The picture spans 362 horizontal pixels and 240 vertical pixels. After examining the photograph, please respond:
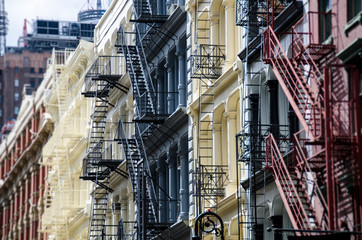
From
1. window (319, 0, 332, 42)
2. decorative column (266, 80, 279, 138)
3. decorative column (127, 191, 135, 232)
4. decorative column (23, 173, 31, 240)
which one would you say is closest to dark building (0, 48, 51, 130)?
decorative column (23, 173, 31, 240)

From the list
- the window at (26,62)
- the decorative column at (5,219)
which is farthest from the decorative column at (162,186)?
the window at (26,62)

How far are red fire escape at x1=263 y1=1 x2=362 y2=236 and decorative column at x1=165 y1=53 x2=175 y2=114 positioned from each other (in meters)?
14.5

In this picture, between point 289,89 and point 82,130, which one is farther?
point 82,130

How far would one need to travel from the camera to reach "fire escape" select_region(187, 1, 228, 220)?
35250 mm

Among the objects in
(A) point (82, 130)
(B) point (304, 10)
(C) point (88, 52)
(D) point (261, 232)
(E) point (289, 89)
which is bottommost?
(D) point (261, 232)

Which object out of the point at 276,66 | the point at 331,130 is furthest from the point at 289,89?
the point at 331,130

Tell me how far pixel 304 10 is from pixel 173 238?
14980mm

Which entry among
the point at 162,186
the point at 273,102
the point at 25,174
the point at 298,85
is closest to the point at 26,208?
the point at 25,174

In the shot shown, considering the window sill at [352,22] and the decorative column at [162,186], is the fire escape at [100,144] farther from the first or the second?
the window sill at [352,22]

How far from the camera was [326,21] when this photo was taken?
1039 inches

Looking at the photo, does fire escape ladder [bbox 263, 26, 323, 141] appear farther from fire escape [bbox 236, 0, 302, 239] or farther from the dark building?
the dark building

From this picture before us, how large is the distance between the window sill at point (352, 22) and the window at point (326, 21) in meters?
1.46

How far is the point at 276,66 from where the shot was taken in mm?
27609

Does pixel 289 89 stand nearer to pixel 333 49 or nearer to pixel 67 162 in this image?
pixel 333 49
